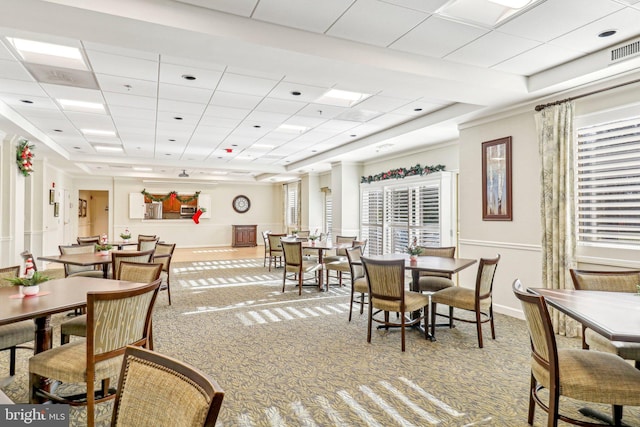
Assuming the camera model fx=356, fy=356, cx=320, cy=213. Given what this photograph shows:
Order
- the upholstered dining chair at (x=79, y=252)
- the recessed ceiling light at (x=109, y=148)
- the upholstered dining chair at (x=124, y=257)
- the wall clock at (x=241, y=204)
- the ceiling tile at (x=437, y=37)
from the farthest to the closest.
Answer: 1. the wall clock at (x=241, y=204)
2. the recessed ceiling light at (x=109, y=148)
3. the upholstered dining chair at (x=79, y=252)
4. the upholstered dining chair at (x=124, y=257)
5. the ceiling tile at (x=437, y=37)

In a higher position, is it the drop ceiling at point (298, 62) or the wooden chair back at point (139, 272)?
the drop ceiling at point (298, 62)

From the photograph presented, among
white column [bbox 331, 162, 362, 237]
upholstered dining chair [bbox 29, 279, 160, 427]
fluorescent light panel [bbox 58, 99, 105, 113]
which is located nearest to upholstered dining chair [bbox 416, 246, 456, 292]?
upholstered dining chair [bbox 29, 279, 160, 427]

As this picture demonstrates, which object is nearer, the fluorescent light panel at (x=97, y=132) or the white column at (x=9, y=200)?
the white column at (x=9, y=200)

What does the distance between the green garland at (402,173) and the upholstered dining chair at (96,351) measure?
5887mm

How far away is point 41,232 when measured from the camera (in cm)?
843

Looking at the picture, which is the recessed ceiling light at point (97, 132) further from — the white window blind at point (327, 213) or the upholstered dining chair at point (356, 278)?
the white window blind at point (327, 213)

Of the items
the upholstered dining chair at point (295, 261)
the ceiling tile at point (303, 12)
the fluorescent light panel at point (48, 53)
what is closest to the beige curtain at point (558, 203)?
the ceiling tile at point (303, 12)

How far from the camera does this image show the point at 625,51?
3.25 metres

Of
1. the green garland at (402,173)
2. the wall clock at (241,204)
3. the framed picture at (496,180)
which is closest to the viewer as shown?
the framed picture at (496,180)

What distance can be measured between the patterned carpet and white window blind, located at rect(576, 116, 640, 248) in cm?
123

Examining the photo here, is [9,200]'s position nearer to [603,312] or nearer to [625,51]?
[603,312]

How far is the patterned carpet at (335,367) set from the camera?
2.44m

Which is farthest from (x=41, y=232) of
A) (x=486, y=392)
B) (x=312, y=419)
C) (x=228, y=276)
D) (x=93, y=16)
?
(x=486, y=392)

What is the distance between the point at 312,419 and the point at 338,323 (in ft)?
6.93
